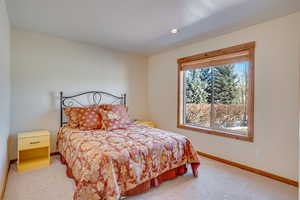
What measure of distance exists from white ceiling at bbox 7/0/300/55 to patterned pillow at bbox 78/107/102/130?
1.47 meters

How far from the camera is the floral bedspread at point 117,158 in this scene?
1.67m

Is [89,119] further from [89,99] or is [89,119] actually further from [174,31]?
[174,31]

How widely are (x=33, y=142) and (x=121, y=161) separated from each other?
1819 millimetres

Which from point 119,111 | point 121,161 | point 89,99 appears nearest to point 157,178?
point 121,161

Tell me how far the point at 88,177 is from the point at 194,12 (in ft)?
8.00

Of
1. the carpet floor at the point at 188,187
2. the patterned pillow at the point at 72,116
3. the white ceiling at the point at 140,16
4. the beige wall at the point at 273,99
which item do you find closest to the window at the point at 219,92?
the beige wall at the point at 273,99

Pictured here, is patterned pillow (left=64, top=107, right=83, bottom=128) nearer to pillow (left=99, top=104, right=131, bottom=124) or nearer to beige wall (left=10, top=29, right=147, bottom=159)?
beige wall (left=10, top=29, right=147, bottom=159)

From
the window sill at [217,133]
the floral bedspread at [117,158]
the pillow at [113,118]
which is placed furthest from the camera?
the pillow at [113,118]

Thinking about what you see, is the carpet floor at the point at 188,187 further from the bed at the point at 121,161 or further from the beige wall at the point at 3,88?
the beige wall at the point at 3,88

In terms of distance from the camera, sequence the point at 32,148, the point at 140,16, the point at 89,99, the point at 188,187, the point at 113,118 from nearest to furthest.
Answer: the point at 188,187 < the point at 140,16 < the point at 32,148 < the point at 113,118 < the point at 89,99

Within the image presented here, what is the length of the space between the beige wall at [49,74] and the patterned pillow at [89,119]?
68 cm

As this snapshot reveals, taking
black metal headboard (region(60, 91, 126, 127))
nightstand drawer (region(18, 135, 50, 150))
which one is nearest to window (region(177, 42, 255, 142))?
black metal headboard (region(60, 91, 126, 127))

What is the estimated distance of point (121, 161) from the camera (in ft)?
6.02

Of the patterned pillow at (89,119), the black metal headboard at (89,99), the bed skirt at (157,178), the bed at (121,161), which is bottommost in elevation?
the bed skirt at (157,178)
